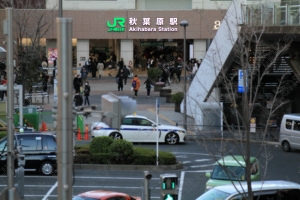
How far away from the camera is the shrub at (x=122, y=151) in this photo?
84.7ft

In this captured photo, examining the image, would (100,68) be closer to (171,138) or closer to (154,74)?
(154,74)

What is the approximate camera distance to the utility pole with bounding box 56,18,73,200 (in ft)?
25.1

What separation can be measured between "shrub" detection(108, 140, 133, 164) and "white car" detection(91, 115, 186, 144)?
410cm

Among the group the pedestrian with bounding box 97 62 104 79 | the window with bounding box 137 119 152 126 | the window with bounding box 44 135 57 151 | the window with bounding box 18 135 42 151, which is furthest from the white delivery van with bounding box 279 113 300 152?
the pedestrian with bounding box 97 62 104 79

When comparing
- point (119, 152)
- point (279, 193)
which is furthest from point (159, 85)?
point (279, 193)

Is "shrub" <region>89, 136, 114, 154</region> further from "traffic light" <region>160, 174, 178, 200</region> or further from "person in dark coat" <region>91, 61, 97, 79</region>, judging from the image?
"person in dark coat" <region>91, 61, 97, 79</region>

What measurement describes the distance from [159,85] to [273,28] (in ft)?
69.8

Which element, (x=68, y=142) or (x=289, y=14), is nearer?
(x=68, y=142)

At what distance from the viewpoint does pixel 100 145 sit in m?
26.4

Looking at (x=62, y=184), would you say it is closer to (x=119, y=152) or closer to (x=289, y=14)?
(x=119, y=152)

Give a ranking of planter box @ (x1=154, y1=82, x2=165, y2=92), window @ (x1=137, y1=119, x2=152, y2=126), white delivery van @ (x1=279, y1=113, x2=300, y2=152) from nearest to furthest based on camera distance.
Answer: white delivery van @ (x1=279, y1=113, x2=300, y2=152), window @ (x1=137, y1=119, x2=152, y2=126), planter box @ (x1=154, y1=82, x2=165, y2=92)

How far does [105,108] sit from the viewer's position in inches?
320

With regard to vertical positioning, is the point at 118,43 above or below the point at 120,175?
above

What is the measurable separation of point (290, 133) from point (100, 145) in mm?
9113
